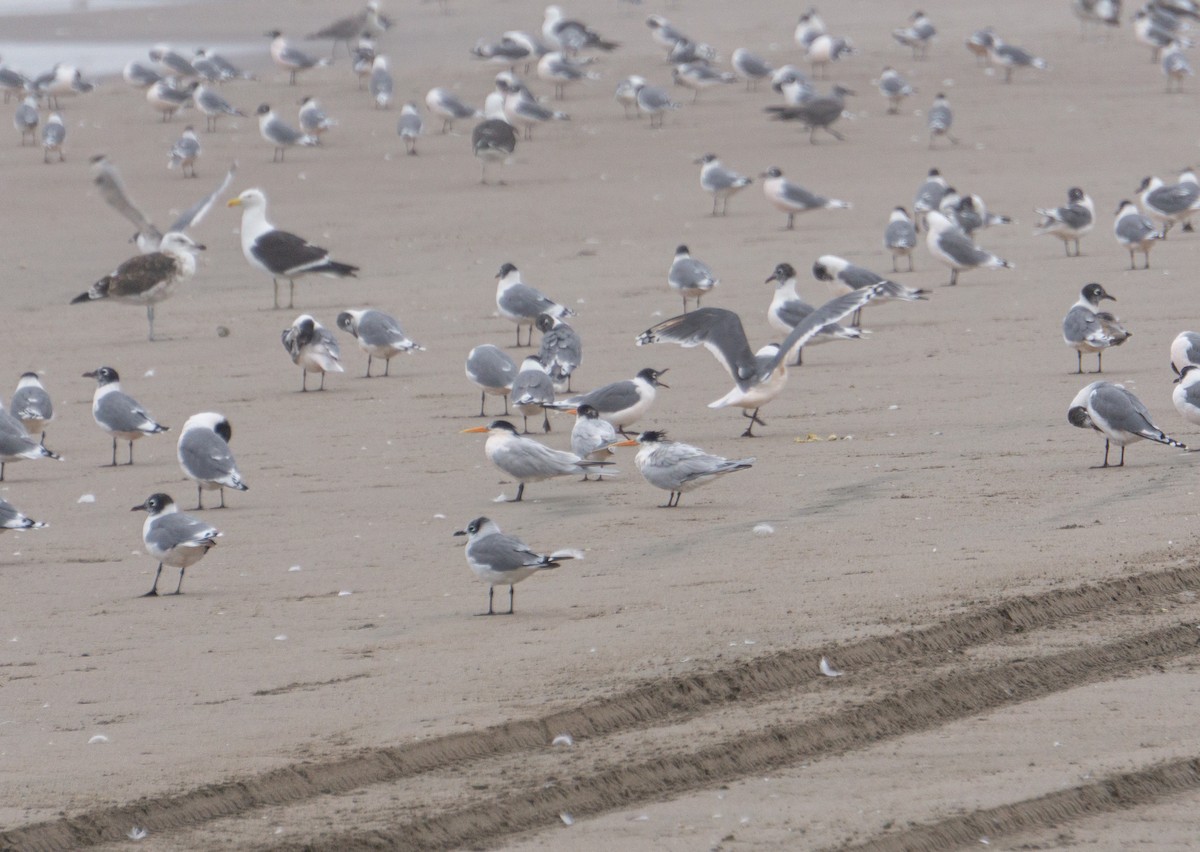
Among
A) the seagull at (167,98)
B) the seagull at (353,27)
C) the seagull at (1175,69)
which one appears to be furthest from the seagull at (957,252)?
the seagull at (353,27)

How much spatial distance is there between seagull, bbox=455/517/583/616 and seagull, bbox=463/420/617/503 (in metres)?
1.95

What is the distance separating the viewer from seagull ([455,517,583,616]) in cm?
780

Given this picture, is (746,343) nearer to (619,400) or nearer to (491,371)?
(619,400)

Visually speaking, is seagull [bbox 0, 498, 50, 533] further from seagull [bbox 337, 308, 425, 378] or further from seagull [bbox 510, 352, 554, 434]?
seagull [bbox 337, 308, 425, 378]

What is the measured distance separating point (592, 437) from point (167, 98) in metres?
17.2

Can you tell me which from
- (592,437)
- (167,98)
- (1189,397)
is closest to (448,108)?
(167,98)

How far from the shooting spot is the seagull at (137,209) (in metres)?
17.7

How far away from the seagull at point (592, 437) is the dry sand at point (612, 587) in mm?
243

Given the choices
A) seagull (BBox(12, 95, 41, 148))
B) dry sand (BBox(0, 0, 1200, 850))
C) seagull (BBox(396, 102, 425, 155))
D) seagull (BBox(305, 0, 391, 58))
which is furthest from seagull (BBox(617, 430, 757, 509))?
seagull (BBox(305, 0, 391, 58))

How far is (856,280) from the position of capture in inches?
611

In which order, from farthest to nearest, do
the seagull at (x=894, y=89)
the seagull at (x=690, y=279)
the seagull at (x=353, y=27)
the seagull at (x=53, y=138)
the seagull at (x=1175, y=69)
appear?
the seagull at (x=353, y=27)
the seagull at (x=1175, y=69)
the seagull at (x=894, y=89)
the seagull at (x=53, y=138)
the seagull at (x=690, y=279)

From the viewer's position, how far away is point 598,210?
811 inches

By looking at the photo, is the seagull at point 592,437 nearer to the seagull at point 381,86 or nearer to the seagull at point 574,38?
the seagull at point 381,86

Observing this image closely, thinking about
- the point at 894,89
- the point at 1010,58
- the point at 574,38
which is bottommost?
the point at 894,89
